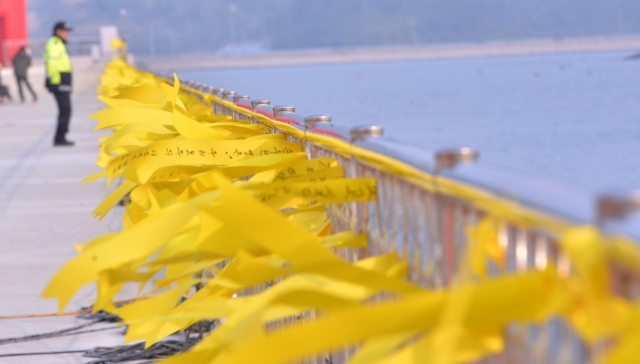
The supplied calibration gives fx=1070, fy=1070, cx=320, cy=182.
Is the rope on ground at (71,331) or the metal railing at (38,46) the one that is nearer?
the rope on ground at (71,331)

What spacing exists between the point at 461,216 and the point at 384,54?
118604 millimetres

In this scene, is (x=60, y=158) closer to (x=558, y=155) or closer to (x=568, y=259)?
(x=568, y=259)

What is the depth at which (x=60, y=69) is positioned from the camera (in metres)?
17.6

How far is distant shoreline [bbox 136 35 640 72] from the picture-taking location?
372ft

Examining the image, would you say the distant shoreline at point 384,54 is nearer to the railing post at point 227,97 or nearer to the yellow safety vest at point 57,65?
the yellow safety vest at point 57,65

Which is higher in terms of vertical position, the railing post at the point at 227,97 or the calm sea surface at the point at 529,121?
the railing post at the point at 227,97

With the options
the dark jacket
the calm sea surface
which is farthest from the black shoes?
the dark jacket

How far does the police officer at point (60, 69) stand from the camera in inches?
678

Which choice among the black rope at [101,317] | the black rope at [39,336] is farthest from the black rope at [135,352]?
the black rope at [101,317]

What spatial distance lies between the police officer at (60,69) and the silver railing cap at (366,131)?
578 inches

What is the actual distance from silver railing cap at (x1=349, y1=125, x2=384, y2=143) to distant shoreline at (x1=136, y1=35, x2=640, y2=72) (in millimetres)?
106129

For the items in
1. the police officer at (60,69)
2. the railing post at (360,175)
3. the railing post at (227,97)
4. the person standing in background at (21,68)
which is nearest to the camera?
the railing post at (360,175)

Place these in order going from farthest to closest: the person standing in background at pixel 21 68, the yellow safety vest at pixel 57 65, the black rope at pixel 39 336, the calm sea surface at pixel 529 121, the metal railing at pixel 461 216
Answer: the calm sea surface at pixel 529 121
the person standing in background at pixel 21 68
the yellow safety vest at pixel 57 65
the black rope at pixel 39 336
the metal railing at pixel 461 216

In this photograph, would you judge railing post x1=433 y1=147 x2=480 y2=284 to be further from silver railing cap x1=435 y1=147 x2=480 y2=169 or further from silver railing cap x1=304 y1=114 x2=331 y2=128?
silver railing cap x1=304 y1=114 x2=331 y2=128
